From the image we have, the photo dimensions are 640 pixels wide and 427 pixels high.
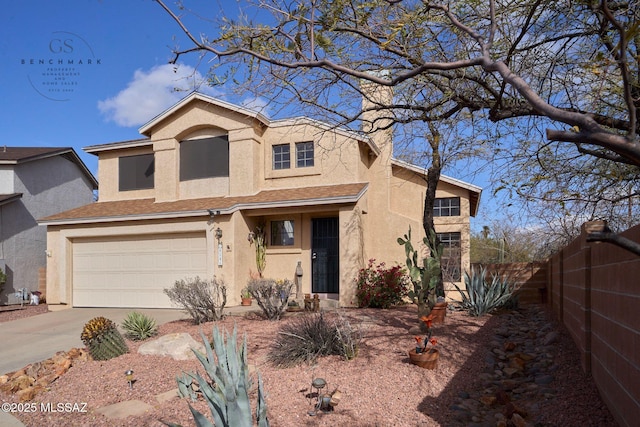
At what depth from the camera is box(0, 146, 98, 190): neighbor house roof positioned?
66.4ft

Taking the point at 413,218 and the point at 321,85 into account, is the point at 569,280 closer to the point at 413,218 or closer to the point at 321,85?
the point at 321,85

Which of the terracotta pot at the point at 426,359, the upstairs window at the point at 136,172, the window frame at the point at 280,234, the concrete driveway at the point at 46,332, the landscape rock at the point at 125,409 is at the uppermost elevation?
the upstairs window at the point at 136,172

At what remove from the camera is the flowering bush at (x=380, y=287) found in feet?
44.8

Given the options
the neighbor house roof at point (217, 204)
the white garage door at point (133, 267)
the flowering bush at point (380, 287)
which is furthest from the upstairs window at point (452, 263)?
the white garage door at point (133, 267)

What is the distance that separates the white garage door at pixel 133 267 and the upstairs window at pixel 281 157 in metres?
3.67

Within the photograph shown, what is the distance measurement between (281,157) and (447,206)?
20.9 ft

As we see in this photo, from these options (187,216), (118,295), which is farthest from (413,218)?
(118,295)

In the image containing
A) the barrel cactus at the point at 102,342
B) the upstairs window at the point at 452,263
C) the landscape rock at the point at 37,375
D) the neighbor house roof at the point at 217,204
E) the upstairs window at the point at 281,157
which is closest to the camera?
the landscape rock at the point at 37,375

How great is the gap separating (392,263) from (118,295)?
9641 mm

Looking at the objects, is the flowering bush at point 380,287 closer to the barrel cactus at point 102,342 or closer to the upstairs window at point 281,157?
the upstairs window at point 281,157

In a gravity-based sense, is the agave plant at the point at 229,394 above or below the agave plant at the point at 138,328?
above

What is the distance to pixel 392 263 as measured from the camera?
1714cm

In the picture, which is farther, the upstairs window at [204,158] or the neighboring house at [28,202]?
the neighboring house at [28,202]

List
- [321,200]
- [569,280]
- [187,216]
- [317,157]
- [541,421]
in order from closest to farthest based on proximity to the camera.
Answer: [541,421] → [569,280] → [321,200] → [187,216] → [317,157]
